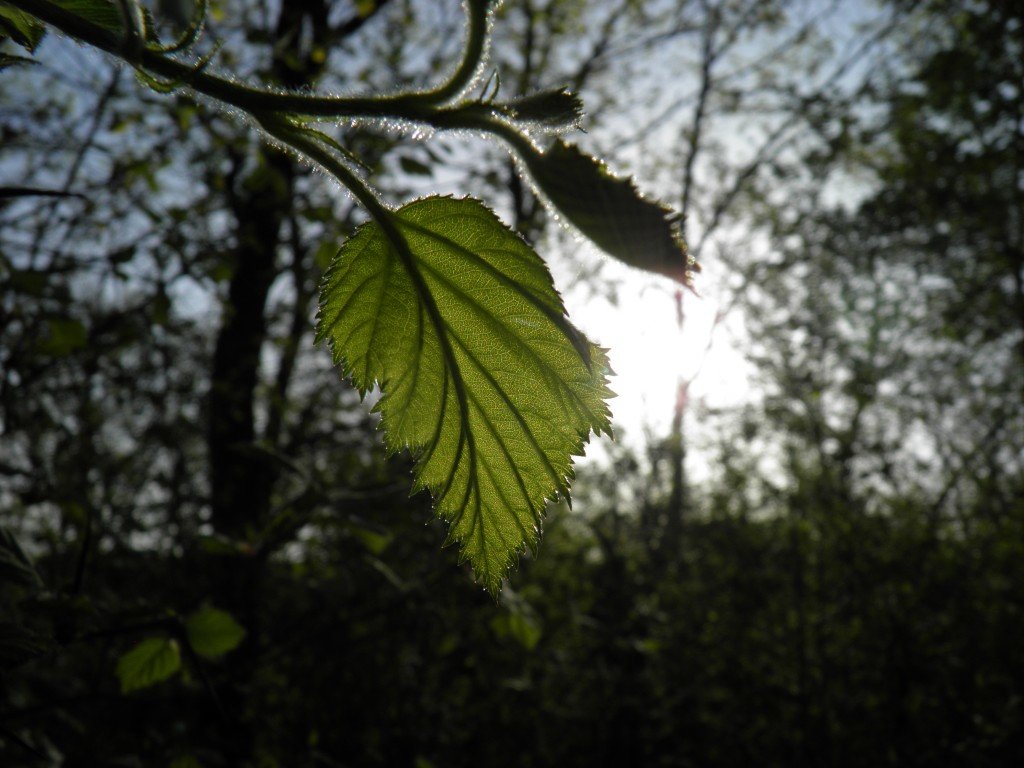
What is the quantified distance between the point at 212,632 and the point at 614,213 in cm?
130

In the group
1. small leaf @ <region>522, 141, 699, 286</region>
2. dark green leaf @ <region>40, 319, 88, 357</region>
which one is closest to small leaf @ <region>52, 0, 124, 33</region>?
small leaf @ <region>522, 141, 699, 286</region>

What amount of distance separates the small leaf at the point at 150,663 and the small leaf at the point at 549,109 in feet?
4.34

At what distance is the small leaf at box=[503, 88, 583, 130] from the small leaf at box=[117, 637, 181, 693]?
1323mm

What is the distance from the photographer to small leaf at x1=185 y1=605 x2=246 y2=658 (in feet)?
4.47

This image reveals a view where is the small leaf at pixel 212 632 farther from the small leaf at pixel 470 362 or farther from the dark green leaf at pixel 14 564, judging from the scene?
the small leaf at pixel 470 362

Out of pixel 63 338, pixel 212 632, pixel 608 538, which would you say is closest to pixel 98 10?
pixel 212 632

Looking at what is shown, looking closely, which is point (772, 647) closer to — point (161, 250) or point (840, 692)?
point (840, 692)

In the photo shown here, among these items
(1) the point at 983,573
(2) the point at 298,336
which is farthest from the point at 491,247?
(1) the point at 983,573

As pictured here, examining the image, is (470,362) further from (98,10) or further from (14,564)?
(14,564)

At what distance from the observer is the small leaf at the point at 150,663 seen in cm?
137

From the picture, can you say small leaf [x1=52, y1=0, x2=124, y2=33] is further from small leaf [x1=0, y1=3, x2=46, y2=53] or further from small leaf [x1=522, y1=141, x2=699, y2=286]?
small leaf [x1=522, y1=141, x2=699, y2=286]

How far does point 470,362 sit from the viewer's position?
574 mm

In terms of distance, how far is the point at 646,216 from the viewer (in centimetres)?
36

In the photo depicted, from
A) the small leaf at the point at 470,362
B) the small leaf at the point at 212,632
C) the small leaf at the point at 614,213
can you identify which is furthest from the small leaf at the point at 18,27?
the small leaf at the point at 212,632
